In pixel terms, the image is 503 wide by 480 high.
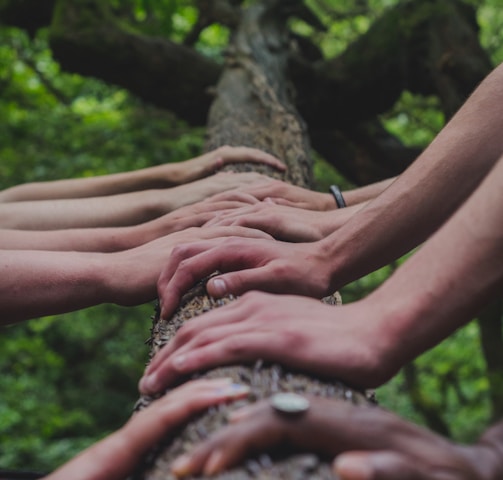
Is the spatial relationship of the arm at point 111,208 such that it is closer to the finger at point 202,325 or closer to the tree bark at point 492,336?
the finger at point 202,325

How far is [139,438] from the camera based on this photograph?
118cm

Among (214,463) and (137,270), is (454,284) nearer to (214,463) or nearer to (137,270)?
(214,463)

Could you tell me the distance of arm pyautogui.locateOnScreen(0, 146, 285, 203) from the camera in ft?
11.4

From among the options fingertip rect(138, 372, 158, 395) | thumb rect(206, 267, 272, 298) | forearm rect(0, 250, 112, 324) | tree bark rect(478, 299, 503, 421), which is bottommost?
tree bark rect(478, 299, 503, 421)

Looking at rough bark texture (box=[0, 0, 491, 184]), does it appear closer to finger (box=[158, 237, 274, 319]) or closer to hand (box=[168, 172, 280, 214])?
hand (box=[168, 172, 280, 214])

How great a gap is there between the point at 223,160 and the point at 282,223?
1.22 metres

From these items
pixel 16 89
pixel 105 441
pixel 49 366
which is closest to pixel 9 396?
pixel 49 366

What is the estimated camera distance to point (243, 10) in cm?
544

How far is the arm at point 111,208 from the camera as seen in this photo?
308cm

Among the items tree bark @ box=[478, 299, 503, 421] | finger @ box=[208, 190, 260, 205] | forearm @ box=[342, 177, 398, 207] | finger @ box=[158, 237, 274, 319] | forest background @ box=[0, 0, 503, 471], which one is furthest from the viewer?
forest background @ box=[0, 0, 503, 471]

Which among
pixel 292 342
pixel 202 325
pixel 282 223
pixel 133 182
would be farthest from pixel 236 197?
pixel 292 342

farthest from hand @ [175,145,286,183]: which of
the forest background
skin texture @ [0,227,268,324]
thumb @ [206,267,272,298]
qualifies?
the forest background

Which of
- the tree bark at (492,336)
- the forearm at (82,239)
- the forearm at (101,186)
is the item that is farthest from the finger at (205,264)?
the tree bark at (492,336)

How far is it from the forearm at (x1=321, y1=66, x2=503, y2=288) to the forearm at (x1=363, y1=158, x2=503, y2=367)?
49 centimetres
